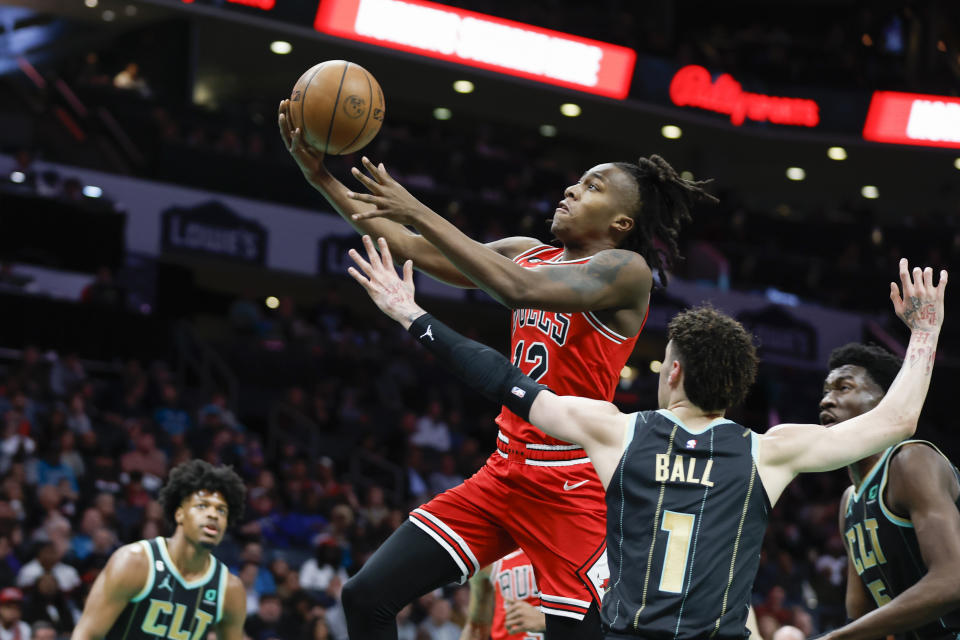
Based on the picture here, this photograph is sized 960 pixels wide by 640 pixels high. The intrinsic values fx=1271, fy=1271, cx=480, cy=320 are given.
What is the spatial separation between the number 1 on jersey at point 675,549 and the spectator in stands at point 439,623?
7.76 meters

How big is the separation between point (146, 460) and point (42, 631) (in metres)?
3.48

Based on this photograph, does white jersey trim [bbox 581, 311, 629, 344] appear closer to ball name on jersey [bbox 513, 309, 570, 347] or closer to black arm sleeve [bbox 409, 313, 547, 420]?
ball name on jersey [bbox 513, 309, 570, 347]

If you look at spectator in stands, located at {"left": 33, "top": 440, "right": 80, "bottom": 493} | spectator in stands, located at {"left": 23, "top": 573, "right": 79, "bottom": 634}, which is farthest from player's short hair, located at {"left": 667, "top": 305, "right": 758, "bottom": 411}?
spectator in stands, located at {"left": 33, "top": 440, "right": 80, "bottom": 493}

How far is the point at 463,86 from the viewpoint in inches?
906

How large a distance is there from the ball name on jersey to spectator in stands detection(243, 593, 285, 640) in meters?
6.05

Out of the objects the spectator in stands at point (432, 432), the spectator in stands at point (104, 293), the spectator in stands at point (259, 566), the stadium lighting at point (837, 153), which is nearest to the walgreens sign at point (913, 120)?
the stadium lighting at point (837, 153)

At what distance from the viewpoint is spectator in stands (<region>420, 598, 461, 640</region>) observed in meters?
11.0

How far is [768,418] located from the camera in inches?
858

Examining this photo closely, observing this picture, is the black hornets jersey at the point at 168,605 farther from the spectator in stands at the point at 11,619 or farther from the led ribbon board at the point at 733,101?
the led ribbon board at the point at 733,101

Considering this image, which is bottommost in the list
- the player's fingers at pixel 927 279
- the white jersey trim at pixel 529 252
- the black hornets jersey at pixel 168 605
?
the black hornets jersey at pixel 168 605

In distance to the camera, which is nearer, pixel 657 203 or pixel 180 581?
pixel 657 203

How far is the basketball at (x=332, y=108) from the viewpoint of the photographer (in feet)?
16.2

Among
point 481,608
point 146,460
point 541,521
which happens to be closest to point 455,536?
point 541,521

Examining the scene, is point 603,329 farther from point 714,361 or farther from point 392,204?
point 714,361
